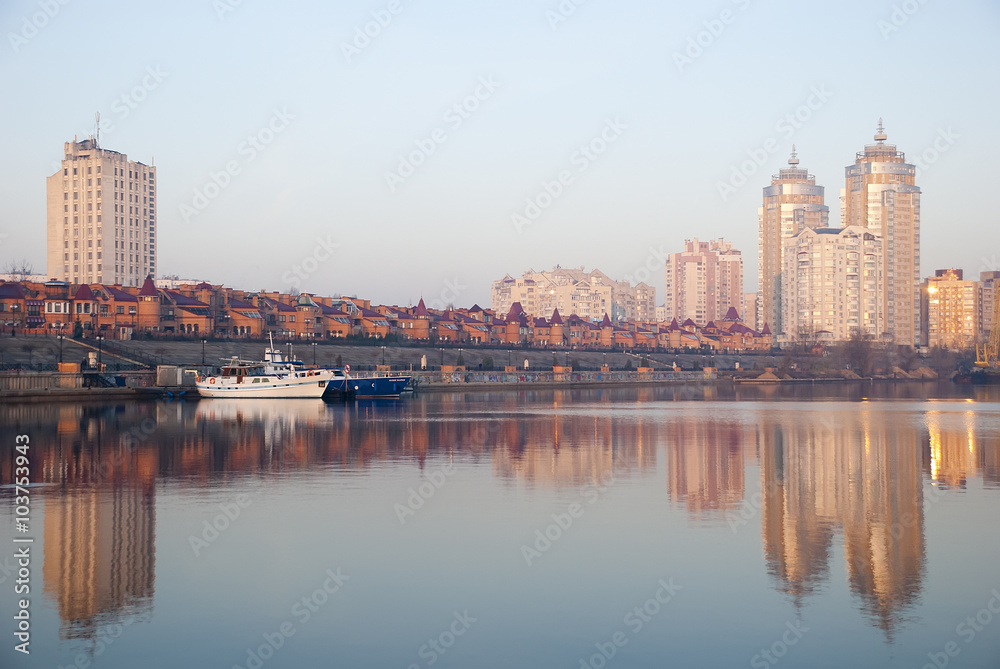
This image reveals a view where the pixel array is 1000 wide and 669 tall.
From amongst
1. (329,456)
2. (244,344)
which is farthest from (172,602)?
(244,344)

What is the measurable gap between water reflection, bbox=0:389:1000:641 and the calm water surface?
111 mm

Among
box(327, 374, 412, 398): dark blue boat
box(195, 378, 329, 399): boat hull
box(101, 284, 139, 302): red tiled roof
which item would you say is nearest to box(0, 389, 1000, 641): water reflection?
box(195, 378, 329, 399): boat hull

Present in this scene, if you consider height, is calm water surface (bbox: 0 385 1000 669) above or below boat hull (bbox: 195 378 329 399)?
below

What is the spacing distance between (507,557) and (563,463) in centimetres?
1398

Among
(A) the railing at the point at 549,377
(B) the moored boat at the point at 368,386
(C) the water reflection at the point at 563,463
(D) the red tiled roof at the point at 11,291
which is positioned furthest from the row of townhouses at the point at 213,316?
(C) the water reflection at the point at 563,463

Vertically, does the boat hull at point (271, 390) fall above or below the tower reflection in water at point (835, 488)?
above

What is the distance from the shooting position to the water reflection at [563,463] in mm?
17016

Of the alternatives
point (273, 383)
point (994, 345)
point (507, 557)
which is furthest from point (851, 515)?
point (994, 345)

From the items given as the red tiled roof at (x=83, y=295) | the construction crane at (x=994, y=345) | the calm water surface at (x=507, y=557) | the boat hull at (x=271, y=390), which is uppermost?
the red tiled roof at (x=83, y=295)

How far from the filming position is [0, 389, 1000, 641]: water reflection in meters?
17.0

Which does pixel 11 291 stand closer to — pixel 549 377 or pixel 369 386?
pixel 369 386

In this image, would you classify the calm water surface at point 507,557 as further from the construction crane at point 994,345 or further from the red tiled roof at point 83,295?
the construction crane at point 994,345

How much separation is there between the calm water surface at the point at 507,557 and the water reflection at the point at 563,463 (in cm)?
11

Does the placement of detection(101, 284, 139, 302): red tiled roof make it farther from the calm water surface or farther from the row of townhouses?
the calm water surface
